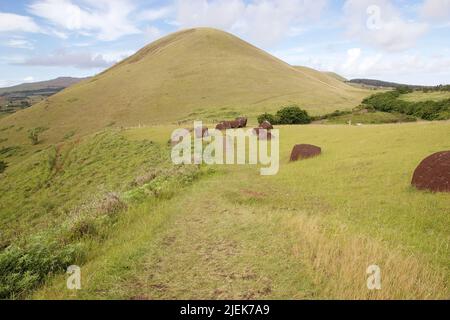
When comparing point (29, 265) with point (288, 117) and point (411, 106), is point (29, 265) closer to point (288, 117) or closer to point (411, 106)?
point (288, 117)

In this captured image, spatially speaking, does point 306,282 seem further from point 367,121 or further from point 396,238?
point 367,121

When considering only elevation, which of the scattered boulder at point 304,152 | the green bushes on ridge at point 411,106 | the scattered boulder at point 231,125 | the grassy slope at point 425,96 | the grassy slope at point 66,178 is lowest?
the grassy slope at point 66,178

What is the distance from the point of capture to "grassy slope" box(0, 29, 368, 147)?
8931 centimetres

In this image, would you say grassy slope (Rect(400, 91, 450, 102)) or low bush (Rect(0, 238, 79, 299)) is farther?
grassy slope (Rect(400, 91, 450, 102))

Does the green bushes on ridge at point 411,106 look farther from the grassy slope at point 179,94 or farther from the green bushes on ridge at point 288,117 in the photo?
the green bushes on ridge at point 288,117

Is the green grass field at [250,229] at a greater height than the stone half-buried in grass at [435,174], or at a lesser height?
lesser

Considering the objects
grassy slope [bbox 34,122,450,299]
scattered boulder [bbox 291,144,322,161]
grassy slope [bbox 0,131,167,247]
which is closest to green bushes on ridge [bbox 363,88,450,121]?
scattered boulder [bbox 291,144,322,161]

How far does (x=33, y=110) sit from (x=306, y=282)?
12379 cm

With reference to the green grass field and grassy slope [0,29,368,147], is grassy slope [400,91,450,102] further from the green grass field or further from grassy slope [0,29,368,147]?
the green grass field

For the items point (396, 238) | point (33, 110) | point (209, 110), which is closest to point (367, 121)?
point (209, 110)

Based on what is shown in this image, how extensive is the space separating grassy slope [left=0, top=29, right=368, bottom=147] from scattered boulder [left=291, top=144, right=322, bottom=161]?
5308 centimetres

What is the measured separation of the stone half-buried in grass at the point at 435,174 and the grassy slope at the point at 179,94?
6328 centimetres

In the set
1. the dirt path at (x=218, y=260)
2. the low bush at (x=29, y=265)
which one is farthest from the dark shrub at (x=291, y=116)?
the low bush at (x=29, y=265)

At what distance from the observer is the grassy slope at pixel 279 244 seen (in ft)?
23.3
